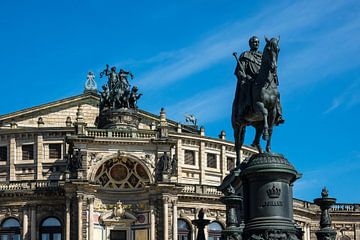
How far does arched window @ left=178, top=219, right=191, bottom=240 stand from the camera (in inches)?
3455

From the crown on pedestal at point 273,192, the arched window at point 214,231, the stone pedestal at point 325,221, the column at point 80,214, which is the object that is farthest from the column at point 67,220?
the crown on pedestal at point 273,192

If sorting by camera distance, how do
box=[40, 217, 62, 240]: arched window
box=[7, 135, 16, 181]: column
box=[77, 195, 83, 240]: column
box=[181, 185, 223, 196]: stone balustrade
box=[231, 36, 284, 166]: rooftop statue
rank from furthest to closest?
box=[7, 135, 16, 181]: column < box=[181, 185, 223, 196]: stone balustrade < box=[40, 217, 62, 240]: arched window < box=[77, 195, 83, 240]: column < box=[231, 36, 284, 166]: rooftop statue

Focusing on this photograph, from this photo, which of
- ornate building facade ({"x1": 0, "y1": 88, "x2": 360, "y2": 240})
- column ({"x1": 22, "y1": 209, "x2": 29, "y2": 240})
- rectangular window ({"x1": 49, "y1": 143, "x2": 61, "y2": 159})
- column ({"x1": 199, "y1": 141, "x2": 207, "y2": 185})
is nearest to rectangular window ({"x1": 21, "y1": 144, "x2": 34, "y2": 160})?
rectangular window ({"x1": 49, "y1": 143, "x2": 61, "y2": 159})

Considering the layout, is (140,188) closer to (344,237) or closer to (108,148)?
(108,148)

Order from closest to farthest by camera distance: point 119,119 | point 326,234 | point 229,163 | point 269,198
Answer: point 269,198 → point 326,234 → point 119,119 → point 229,163

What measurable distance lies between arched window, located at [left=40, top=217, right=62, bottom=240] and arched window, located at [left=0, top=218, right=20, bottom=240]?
2.67 metres

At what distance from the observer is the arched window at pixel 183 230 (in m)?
87.8

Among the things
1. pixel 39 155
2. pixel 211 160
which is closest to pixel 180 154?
pixel 211 160

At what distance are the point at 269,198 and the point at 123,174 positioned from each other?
222 ft

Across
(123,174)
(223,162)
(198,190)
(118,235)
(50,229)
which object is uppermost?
(223,162)

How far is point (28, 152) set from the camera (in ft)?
333

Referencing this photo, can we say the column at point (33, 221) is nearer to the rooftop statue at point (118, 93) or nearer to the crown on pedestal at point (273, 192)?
the rooftop statue at point (118, 93)

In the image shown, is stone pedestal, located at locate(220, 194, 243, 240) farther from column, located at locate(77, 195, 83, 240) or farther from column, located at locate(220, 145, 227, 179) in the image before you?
column, located at locate(220, 145, 227, 179)

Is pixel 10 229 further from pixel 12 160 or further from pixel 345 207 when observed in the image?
pixel 345 207
